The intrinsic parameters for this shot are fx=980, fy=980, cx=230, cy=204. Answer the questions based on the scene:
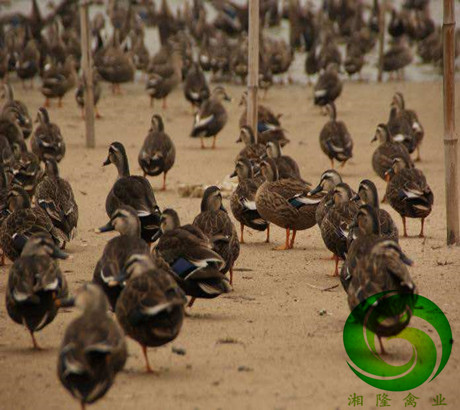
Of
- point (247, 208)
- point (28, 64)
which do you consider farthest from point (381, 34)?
point (247, 208)

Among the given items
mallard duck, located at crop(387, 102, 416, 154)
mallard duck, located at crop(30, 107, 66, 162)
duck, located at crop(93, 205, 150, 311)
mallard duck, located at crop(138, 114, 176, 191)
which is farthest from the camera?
mallard duck, located at crop(387, 102, 416, 154)

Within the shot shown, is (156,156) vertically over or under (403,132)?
under

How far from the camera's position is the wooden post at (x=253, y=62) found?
13273 millimetres

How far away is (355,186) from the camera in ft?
42.4

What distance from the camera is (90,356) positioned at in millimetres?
5281

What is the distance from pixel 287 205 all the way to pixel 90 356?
475 cm

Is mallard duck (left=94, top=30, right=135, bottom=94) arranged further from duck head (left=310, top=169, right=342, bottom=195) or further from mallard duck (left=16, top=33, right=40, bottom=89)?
duck head (left=310, top=169, right=342, bottom=195)

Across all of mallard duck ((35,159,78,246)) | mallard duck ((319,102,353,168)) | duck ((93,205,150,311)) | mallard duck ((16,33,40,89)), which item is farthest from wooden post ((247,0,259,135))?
mallard duck ((16,33,40,89))

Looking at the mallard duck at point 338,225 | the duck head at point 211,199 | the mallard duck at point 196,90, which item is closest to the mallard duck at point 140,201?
the duck head at point 211,199

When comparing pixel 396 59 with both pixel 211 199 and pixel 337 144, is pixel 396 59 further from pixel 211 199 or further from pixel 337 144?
pixel 211 199

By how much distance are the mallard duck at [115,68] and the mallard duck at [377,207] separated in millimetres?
12004

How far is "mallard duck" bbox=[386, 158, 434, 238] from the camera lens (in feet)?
33.3

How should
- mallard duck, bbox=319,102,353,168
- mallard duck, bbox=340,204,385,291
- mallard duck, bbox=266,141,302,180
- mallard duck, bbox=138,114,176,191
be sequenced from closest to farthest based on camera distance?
mallard duck, bbox=340,204,385,291, mallard duck, bbox=266,141,302,180, mallard duck, bbox=138,114,176,191, mallard duck, bbox=319,102,353,168

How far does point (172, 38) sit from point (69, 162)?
11248mm
